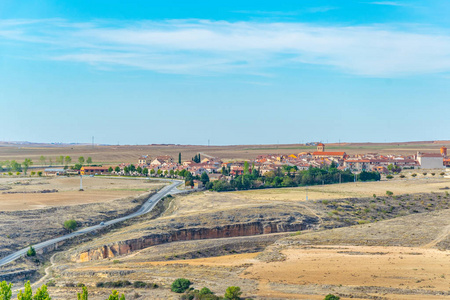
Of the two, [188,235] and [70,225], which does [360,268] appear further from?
[70,225]

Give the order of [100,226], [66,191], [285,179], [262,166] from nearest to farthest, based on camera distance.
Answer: [100,226] < [66,191] < [285,179] < [262,166]

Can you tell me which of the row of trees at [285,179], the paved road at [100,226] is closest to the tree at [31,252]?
the paved road at [100,226]

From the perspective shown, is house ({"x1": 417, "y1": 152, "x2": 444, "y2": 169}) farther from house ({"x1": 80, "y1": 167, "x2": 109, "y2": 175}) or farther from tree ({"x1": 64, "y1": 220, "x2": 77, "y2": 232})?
tree ({"x1": 64, "y1": 220, "x2": 77, "y2": 232})

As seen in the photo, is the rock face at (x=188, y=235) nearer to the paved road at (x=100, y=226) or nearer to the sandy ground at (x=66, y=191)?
the paved road at (x=100, y=226)

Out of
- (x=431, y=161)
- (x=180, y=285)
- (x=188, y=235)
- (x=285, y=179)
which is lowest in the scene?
(x=188, y=235)

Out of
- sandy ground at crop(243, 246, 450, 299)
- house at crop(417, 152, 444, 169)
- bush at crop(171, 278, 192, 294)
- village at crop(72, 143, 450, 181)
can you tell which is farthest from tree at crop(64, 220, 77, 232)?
house at crop(417, 152, 444, 169)

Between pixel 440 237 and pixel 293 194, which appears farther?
pixel 293 194

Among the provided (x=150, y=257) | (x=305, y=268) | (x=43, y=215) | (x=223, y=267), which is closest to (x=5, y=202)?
(x=43, y=215)

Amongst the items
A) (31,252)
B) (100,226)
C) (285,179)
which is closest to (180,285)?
(31,252)
